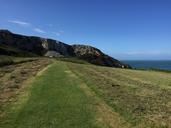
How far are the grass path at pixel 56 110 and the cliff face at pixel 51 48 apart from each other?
13065 centimetres

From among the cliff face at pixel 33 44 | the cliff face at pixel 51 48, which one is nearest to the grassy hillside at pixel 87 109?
the cliff face at pixel 51 48

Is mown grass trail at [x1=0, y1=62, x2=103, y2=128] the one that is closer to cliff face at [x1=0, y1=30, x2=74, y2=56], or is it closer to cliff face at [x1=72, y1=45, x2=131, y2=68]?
cliff face at [x1=72, y1=45, x2=131, y2=68]

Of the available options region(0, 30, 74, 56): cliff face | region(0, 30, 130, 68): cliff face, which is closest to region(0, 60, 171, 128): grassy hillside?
region(0, 30, 130, 68): cliff face

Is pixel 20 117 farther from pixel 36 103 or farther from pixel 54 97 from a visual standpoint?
pixel 54 97

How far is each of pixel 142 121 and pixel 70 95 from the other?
8.44m

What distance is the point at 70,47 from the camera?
629ft

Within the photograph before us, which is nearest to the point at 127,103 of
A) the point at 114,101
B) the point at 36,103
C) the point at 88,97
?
the point at 114,101

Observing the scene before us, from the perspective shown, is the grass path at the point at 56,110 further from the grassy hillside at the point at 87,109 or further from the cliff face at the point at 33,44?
the cliff face at the point at 33,44

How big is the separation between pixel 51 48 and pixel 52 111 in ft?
527

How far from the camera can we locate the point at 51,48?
176 metres

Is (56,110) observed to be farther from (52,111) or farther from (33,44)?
(33,44)

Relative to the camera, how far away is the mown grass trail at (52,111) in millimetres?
15180

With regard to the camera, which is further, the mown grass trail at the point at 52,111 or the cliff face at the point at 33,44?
the cliff face at the point at 33,44

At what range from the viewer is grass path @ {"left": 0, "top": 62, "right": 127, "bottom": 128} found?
15.2 metres
